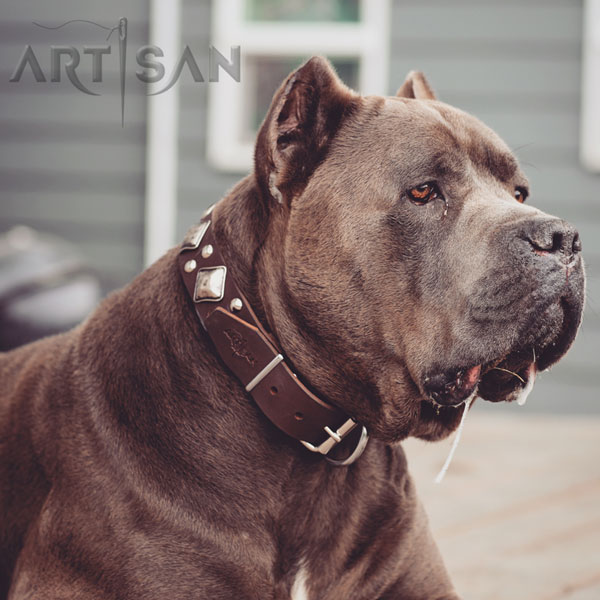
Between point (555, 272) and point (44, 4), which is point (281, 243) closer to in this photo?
point (555, 272)

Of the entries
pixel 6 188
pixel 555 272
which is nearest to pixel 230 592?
pixel 555 272

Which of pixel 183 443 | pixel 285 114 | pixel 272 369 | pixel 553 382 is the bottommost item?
pixel 553 382

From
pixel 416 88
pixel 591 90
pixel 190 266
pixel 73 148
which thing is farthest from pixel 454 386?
pixel 73 148

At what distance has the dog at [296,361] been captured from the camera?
197 centimetres

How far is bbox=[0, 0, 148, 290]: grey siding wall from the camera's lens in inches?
227

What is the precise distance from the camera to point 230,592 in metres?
1.99

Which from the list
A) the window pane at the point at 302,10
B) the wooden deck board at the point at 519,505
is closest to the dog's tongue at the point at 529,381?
the wooden deck board at the point at 519,505

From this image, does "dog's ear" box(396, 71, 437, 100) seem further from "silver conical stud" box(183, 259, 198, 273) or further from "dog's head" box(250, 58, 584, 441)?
"silver conical stud" box(183, 259, 198, 273)

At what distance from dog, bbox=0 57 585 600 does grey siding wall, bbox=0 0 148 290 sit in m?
3.72

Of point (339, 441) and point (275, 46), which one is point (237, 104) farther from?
point (339, 441)

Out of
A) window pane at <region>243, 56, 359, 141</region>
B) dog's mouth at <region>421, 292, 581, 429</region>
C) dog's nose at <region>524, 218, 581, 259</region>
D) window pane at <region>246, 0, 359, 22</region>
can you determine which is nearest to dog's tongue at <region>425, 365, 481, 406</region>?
dog's mouth at <region>421, 292, 581, 429</region>

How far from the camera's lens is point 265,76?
5.64 m

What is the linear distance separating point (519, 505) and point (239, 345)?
2.20m

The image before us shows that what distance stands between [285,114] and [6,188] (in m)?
4.29
